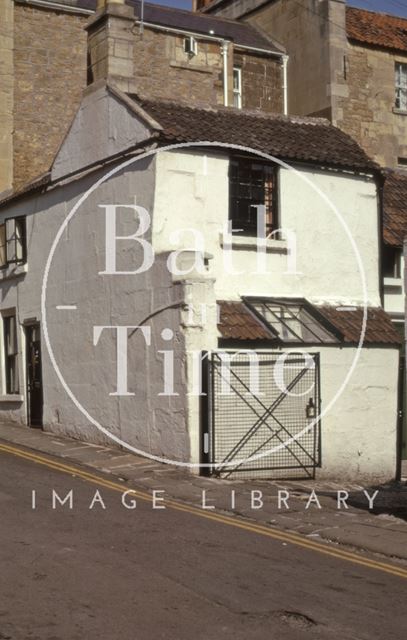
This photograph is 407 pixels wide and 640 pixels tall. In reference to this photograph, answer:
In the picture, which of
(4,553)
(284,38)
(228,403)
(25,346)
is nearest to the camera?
(4,553)

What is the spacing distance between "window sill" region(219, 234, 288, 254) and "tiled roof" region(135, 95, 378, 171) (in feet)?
6.03

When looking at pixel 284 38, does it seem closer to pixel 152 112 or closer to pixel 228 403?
pixel 152 112

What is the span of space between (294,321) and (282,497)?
4.89 metres

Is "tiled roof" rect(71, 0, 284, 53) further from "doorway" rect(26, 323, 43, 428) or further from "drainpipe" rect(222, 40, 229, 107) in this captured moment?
"doorway" rect(26, 323, 43, 428)

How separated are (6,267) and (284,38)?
1601cm

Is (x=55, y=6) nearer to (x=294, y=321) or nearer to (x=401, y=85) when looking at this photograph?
(x=401, y=85)

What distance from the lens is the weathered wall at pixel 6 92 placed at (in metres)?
28.8

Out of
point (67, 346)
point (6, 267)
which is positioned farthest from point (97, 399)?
point (6, 267)

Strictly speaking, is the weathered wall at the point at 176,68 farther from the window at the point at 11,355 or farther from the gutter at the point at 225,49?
the window at the point at 11,355

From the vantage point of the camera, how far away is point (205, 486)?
1622 centimetres

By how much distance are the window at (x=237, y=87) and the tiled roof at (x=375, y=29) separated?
402 centimetres

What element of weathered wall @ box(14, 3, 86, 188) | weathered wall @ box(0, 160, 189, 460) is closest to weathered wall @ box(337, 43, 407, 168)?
weathered wall @ box(14, 3, 86, 188)

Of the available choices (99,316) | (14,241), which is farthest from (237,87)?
(99,316)

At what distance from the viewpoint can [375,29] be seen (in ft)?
116
